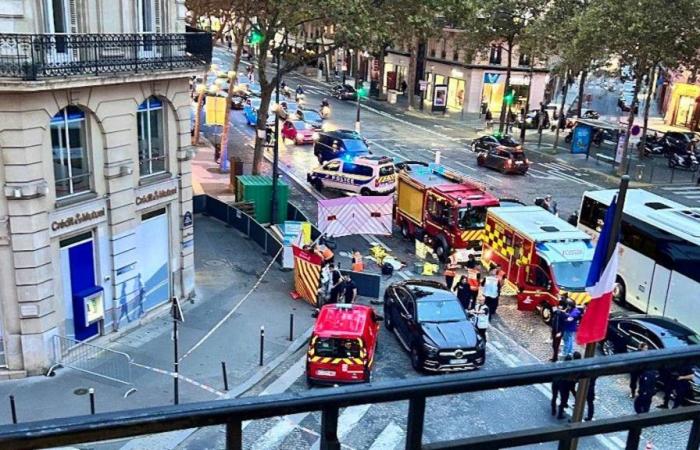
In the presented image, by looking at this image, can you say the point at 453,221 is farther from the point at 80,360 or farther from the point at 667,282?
the point at 80,360

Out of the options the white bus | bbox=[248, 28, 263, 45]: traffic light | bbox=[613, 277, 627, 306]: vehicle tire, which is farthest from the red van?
bbox=[248, 28, 263, 45]: traffic light

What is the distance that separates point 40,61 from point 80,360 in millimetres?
6691

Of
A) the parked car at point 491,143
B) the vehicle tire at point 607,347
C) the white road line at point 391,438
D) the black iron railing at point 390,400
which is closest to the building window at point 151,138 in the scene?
the vehicle tire at point 607,347

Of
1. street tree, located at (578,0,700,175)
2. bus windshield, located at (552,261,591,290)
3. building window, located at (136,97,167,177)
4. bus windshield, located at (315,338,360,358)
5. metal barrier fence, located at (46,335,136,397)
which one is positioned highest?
street tree, located at (578,0,700,175)

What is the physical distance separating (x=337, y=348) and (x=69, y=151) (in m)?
7.35

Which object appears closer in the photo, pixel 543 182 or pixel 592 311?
pixel 592 311

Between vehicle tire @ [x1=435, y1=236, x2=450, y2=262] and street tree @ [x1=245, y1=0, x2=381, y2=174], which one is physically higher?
street tree @ [x1=245, y1=0, x2=381, y2=174]

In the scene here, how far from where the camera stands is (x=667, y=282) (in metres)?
19.7

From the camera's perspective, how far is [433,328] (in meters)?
16.5

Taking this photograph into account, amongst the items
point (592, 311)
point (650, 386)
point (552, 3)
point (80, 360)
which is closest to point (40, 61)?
point (80, 360)

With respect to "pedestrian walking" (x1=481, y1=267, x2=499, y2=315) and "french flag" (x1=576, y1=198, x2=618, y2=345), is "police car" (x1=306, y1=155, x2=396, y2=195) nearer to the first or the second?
"pedestrian walking" (x1=481, y1=267, x2=499, y2=315)

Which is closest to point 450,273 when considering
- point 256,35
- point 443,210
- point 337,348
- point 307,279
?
point 443,210

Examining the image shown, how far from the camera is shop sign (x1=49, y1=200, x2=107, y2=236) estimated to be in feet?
50.3

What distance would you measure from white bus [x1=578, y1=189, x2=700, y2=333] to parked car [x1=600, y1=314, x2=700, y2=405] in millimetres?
2430
